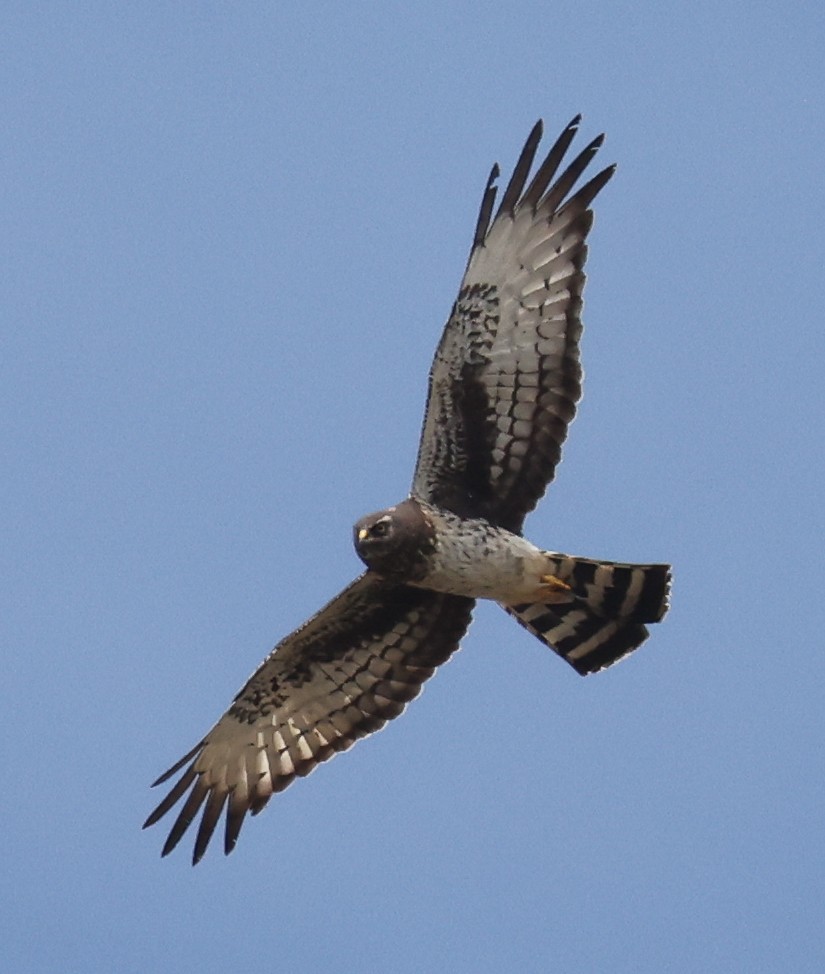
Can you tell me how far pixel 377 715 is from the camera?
1327 centimetres

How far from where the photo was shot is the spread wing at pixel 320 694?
1315cm

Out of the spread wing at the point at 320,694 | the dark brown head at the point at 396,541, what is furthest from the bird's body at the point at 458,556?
the spread wing at the point at 320,694

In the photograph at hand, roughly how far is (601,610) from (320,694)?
189 centimetres

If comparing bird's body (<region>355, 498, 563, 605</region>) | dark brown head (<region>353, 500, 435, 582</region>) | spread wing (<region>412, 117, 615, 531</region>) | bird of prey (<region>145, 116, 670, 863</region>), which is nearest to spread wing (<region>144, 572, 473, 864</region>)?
bird of prey (<region>145, 116, 670, 863</region>)

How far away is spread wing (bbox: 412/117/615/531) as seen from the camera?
40.9ft

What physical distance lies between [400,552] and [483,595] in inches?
29.5

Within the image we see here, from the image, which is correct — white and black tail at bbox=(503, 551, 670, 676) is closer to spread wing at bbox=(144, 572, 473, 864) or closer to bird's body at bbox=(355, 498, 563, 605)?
bird's body at bbox=(355, 498, 563, 605)

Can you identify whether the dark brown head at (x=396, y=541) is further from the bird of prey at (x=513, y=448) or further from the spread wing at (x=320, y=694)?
the spread wing at (x=320, y=694)

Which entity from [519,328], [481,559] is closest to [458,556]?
[481,559]

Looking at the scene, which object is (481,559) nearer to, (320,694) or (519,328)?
(519,328)

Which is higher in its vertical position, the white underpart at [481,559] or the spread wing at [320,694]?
the white underpart at [481,559]

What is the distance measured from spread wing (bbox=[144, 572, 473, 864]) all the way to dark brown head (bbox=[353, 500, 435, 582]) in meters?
0.77

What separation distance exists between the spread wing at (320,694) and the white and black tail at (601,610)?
2.37 ft

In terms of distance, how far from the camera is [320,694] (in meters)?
13.3
